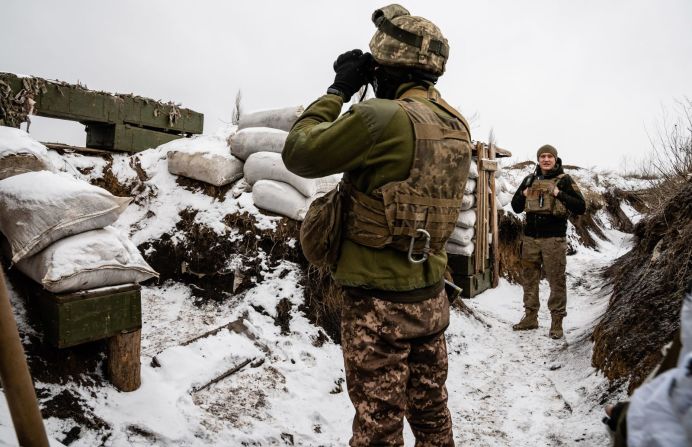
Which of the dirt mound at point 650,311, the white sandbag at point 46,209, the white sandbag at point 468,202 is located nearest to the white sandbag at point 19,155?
the white sandbag at point 46,209

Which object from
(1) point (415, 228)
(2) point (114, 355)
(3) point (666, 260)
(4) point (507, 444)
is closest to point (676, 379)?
(1) point (415, 228)

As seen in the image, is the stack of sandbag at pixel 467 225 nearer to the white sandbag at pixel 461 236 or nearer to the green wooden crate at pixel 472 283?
the white sandbag at pixel 461 236

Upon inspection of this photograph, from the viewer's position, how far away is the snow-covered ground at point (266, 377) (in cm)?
230

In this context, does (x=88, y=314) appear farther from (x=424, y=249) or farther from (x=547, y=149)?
(x=547, y=149)

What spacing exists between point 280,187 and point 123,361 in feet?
7.07

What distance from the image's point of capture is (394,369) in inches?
63.5

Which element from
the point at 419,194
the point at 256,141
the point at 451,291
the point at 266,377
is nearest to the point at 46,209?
the point at 266,377

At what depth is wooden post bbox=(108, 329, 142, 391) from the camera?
92.5 inches

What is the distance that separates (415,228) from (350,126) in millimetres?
440

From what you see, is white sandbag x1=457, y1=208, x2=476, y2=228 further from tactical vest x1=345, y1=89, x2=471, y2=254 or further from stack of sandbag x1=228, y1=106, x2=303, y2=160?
tactical vest x1=345, y1=89, x2=471, y2=254

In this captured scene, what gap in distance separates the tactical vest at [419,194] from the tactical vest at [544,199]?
10.6 feet

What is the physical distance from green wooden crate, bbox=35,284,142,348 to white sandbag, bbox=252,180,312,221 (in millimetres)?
1835

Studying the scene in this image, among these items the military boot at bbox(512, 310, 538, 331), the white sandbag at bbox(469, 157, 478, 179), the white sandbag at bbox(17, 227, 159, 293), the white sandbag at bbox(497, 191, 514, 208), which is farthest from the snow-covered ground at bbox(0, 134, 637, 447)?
the white sandbag at bbox(497, 191, 514, 208)

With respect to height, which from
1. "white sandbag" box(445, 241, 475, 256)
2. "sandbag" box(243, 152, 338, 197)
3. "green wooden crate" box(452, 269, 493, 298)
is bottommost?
"green wooden crate" box(452, 269, 493, 298)
